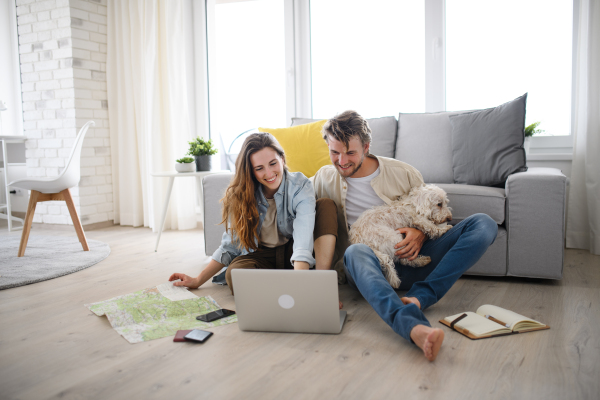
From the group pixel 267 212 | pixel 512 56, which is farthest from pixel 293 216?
→ pixel 512 56

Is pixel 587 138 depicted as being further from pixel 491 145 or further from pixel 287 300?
pixel 287 300

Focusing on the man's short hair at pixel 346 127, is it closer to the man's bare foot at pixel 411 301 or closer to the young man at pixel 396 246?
the young man at pixel 396 246

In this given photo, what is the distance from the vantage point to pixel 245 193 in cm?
179

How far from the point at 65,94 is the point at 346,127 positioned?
→ 119 inches

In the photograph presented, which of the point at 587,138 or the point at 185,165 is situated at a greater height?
the point at 587,138

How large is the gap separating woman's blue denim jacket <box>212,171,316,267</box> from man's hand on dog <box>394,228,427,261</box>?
1.12 feet

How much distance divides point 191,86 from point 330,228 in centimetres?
268

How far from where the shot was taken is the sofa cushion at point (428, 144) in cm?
261

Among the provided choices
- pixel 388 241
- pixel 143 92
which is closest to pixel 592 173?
pixel 388 241

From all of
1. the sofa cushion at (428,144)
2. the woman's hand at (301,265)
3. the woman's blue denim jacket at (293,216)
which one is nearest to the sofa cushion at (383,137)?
the sofa cushion at (428,144)

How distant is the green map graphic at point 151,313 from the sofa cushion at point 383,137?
140 cm

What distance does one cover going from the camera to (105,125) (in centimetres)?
403

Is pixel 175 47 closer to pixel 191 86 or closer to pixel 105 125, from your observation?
pixel 191 86

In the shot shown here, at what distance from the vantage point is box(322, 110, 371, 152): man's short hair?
1792 millimetres
